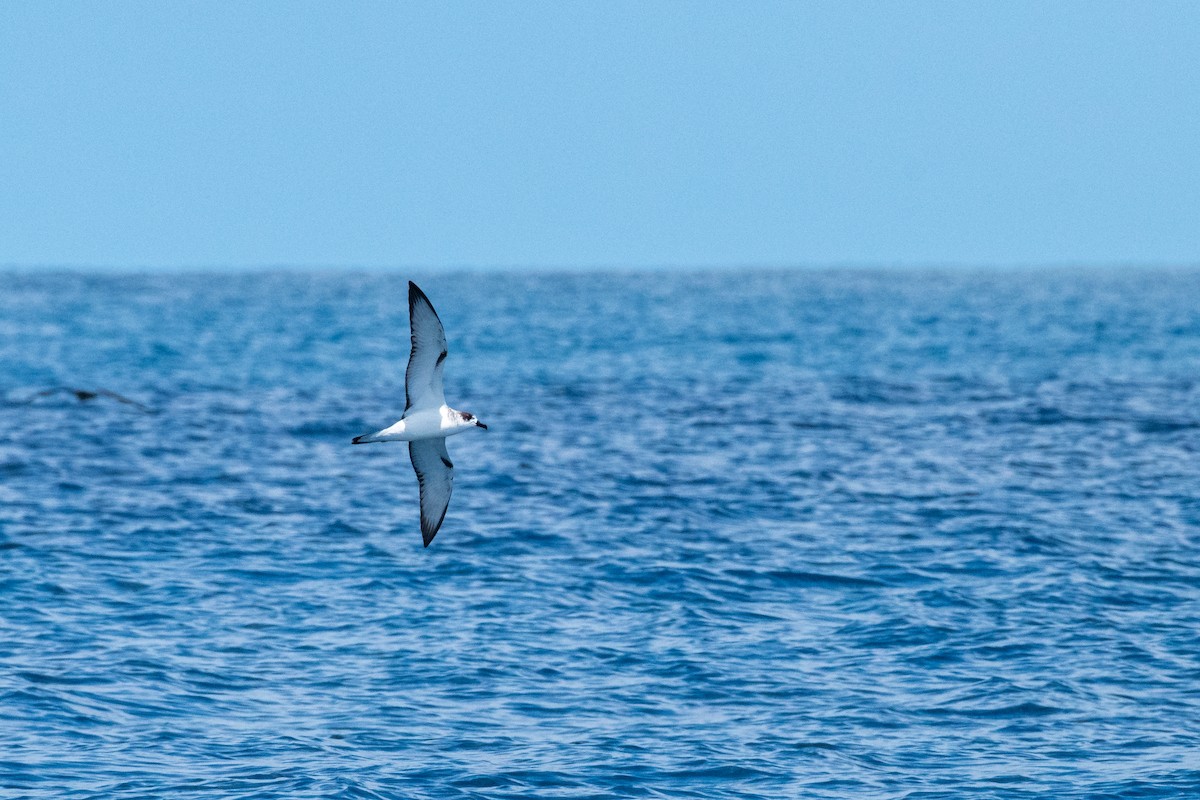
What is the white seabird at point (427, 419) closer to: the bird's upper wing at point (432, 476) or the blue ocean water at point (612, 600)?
the bird's upper wing at point (432, 476)

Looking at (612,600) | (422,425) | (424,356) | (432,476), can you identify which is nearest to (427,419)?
(422,425)

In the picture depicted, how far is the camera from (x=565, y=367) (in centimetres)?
5412

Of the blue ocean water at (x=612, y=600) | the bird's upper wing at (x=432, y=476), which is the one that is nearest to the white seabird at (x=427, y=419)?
the bird's upper wing at (x=432, y=476)

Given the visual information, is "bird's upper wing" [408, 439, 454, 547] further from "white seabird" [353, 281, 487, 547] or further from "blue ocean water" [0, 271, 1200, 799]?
"blue ocean water" [0, 271, 1200, 799]

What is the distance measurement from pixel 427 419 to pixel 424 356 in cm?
79

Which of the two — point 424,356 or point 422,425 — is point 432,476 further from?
point 424,356

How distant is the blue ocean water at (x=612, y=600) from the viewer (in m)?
14.4

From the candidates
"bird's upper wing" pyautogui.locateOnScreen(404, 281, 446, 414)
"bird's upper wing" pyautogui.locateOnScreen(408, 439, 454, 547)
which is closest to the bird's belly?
"bird's upper wing" pyautogui.locateOnScreen(404, 281, 446, 414)

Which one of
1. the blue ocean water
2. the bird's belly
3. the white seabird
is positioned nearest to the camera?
the blue ocean water

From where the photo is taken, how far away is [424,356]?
15477 millimetres

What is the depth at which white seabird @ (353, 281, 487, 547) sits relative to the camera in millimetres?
14984

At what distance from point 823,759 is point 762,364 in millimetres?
41383

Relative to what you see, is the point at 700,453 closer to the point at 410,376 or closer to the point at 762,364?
the point at 410,376

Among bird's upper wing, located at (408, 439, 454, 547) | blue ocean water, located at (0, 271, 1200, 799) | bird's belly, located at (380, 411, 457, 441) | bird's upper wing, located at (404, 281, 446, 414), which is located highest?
bird's upper wing, located at (404, 281, 446, 414)
